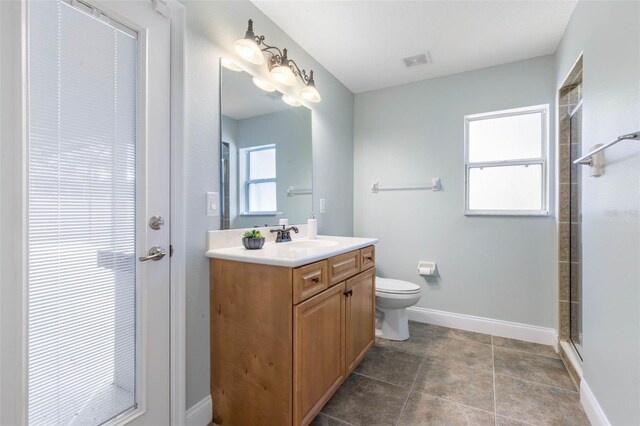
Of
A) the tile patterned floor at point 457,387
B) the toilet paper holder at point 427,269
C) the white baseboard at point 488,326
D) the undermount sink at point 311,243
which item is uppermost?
the undermount sink at point 311,243

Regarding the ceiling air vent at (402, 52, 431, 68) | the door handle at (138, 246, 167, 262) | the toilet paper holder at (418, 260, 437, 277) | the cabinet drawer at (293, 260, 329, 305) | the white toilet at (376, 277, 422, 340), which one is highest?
the ceiling air vent at (402, 52, 431, 68)

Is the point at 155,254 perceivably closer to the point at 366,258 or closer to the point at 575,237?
the point at 366,258

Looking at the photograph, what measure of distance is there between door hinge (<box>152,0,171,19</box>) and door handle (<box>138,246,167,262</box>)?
107 cm

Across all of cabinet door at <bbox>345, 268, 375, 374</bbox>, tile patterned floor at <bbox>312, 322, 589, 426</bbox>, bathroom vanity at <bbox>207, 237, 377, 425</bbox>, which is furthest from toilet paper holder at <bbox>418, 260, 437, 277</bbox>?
bathroom vanity at <bbox>207, 237, 377, 425</bbox>

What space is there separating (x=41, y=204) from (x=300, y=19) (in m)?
1.85

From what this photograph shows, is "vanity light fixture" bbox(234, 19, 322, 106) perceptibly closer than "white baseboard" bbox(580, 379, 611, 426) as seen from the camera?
No

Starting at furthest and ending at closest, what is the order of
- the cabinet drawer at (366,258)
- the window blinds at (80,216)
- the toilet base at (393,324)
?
the toilet base at (393,324) < the cabinet drawer at (366,258) < the window blinds at (80,216)

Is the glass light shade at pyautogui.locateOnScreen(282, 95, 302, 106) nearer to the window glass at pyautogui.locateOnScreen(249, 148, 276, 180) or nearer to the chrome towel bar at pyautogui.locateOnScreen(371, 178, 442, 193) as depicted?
the window glass at pyautogui.locateOnScreen(249, 148, 276, 180)

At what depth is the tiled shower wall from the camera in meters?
2.11

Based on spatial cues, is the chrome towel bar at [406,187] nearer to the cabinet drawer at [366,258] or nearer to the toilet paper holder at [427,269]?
the toilet paper holder at [427,269]

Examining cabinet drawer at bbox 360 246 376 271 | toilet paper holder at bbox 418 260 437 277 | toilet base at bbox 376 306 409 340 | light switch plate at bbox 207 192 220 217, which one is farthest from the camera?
toilet paper holder at bbox 418 260 437 277

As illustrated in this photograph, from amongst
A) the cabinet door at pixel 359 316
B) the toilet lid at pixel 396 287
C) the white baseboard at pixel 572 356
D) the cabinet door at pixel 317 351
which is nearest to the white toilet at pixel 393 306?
the toilet lid at pixel 396 287

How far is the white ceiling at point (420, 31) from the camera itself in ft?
6.10

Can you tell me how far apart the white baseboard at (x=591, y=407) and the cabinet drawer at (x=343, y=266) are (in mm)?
1359
